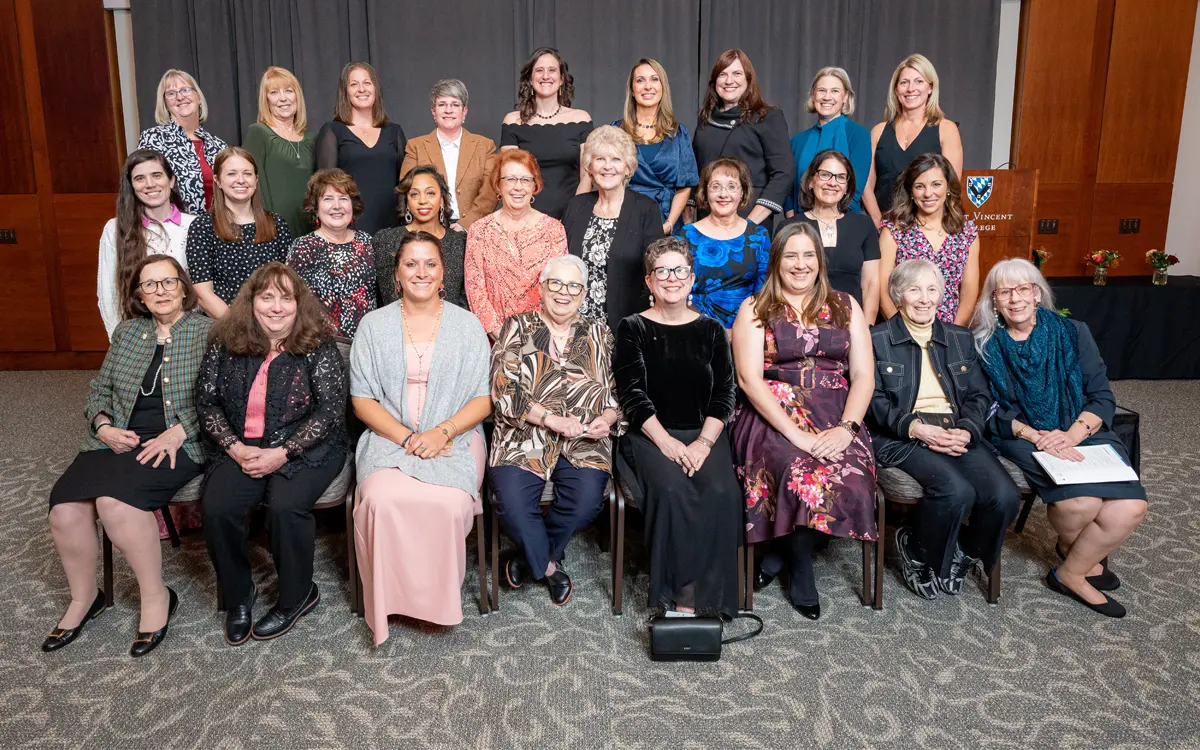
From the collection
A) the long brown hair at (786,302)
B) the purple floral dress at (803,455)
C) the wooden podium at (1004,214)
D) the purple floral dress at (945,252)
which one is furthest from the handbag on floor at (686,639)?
the wooden podium at (1004,214)

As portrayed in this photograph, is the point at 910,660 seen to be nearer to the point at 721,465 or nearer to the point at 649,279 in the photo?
the point at 721,465

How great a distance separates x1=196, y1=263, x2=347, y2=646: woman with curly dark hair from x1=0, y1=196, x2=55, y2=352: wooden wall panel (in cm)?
471

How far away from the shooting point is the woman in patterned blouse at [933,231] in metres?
3.48

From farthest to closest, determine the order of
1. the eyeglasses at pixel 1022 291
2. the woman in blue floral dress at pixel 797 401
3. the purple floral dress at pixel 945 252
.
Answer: the purple floral dress at pixel 945 252 < the eyeglasses at pixel 1022 291 < the woman in blue floral dress at pixel 797 401

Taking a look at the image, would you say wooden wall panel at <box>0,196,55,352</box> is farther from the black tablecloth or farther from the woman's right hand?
the black tablecloth

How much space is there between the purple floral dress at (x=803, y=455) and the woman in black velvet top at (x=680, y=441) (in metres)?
0.11

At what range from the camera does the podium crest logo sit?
5430 millimetres

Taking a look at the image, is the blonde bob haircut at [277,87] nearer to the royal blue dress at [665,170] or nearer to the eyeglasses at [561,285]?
the royal blue dress at [665,170]

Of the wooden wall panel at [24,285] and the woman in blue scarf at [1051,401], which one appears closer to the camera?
the woman in blue scarf at [1051,401]

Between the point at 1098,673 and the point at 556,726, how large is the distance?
1.63m


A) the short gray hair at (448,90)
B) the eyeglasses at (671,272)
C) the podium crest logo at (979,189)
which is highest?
the short gray hair at (448,90)

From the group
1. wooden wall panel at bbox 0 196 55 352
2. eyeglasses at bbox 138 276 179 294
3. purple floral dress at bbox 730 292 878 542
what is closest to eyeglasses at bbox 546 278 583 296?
purple floral dress at bbox 730 292 878 542

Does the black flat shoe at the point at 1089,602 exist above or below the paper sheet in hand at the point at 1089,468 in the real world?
below

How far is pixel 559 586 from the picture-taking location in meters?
2.87
